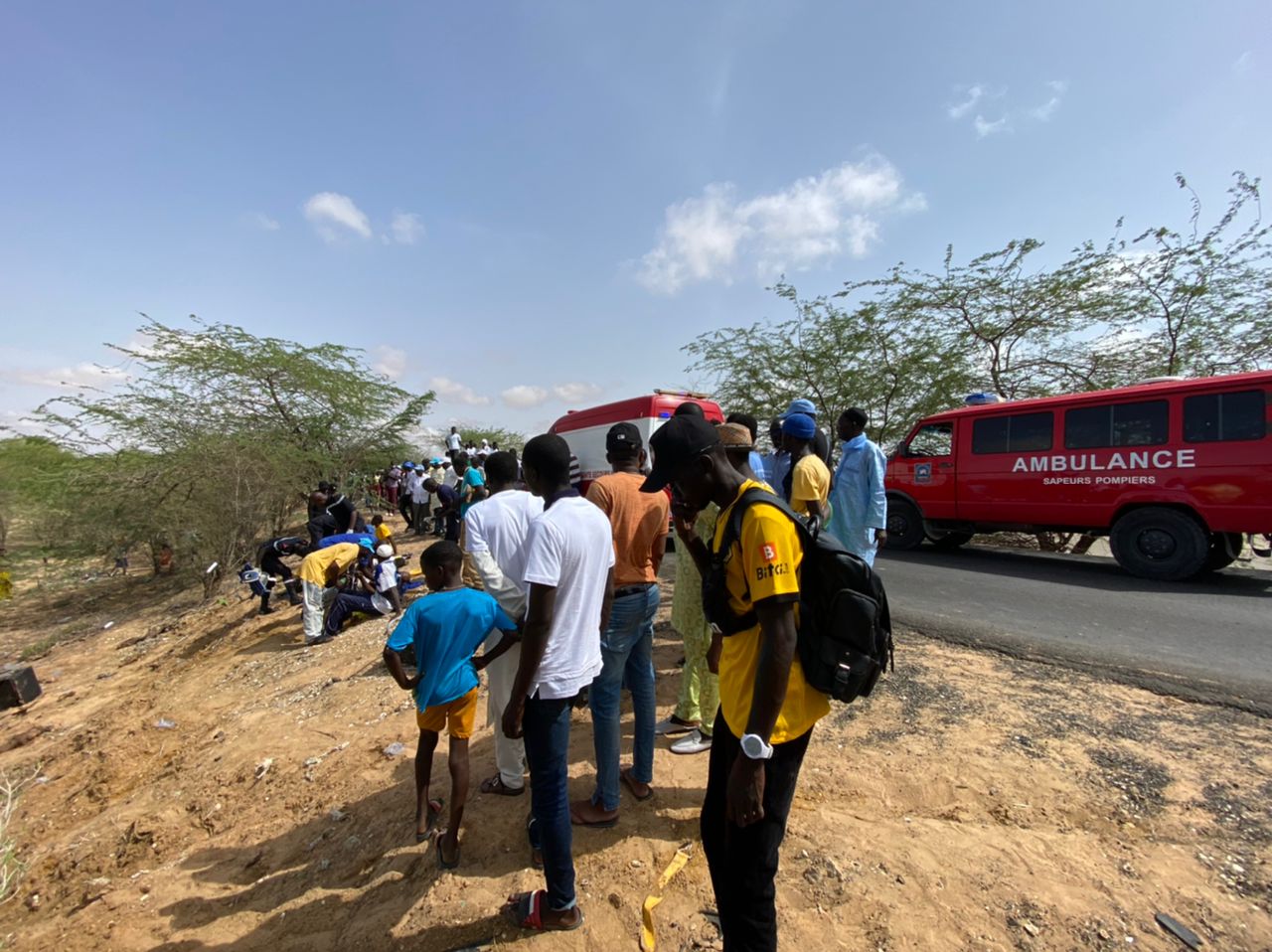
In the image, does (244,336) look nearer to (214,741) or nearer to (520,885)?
(214,741)

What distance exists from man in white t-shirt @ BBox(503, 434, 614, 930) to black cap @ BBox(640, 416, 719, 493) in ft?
1.67

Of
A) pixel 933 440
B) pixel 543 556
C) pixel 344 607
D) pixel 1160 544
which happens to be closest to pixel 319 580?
pixel 344 607

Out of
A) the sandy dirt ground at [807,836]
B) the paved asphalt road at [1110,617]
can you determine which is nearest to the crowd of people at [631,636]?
the sandy dirt ground at [807,836]

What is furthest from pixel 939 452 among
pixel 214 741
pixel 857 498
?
pixel 214 741

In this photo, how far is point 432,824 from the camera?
9.06 ft

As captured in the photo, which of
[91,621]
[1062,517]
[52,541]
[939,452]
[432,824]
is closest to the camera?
Result: [432,824]

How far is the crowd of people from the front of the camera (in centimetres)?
150

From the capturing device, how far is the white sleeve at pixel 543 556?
6.03 feet

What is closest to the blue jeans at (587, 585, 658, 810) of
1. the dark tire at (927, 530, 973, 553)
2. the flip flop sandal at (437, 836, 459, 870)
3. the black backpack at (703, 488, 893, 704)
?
the flip flop sandal at (437, 836, 459, 870)

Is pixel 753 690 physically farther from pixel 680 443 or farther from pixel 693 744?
pixel 693 744

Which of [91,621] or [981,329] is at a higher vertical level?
[981,329]

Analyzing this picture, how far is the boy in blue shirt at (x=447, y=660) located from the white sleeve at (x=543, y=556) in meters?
0.86

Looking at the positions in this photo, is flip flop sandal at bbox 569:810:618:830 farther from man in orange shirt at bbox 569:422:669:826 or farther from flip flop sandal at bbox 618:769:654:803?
flip flop sandal at bbox 618:769:654:803

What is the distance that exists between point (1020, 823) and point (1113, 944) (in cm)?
56
